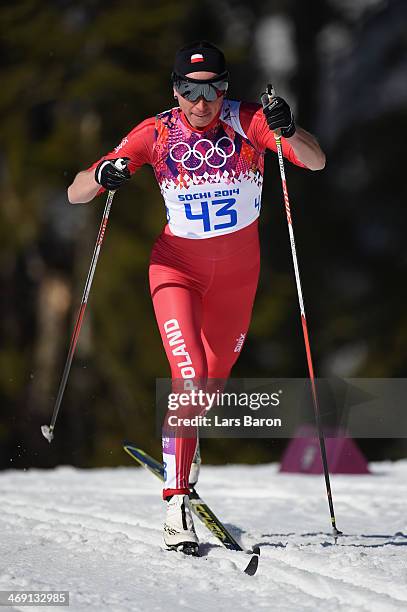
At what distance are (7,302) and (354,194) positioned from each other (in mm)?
5316

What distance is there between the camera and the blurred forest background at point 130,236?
13414mm

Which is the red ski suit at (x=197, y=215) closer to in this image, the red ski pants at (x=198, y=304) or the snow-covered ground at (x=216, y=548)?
the red ski pants at (x=198, y=304)

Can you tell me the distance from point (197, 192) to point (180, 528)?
49.9 inches

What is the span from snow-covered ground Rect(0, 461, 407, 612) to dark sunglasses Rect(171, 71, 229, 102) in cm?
165

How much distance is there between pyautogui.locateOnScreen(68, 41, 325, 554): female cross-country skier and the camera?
13.3 feet

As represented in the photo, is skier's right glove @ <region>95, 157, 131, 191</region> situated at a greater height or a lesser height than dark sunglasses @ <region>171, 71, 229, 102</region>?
lesser

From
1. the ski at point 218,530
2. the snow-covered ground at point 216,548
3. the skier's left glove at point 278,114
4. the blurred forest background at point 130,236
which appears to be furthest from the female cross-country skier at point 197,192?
the blurred forest background at point 130,236

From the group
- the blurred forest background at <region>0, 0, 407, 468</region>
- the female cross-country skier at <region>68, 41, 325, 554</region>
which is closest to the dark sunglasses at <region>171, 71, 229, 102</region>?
the female cross-country skier at <region>68, 41, 325, 554</region>

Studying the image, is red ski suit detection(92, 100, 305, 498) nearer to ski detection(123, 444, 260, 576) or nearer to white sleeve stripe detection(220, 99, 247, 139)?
white sleeve stripe detection(220, 99, 247, 139)

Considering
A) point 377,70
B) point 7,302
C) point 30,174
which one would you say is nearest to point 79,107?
point 30,174

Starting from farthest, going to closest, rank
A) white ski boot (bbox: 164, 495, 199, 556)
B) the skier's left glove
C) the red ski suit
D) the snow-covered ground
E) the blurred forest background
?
the blurred forest background, the red ski suit, the skier's left glove, white ski boot (bbox: 164, 495, 199, 556), the snow-covered ground

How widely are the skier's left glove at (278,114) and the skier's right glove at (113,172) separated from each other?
0.61m

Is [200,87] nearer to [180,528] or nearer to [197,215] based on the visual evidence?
[197,215]

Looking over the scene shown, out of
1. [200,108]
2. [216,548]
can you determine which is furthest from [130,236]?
[216,548]
